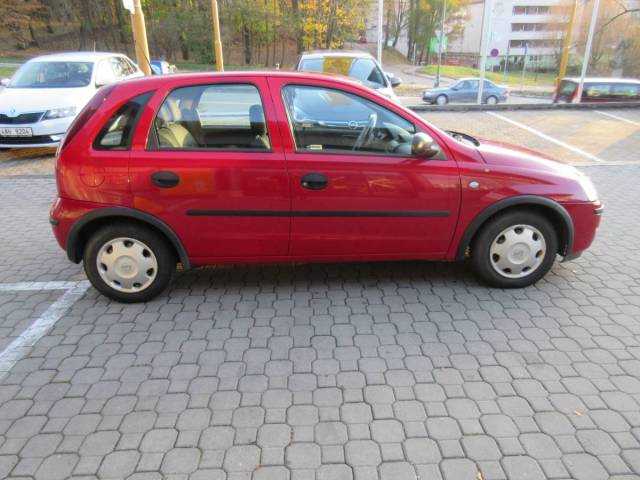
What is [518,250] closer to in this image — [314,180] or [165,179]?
[314,180]

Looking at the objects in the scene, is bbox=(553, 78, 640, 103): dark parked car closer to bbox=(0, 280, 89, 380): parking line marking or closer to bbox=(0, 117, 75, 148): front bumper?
bbox=(0, 117, 75, 148): front bumper

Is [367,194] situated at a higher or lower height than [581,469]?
higher

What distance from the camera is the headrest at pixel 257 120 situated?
134 inches

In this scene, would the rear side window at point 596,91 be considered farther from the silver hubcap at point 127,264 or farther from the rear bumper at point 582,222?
the silver hubcap at point 127,264

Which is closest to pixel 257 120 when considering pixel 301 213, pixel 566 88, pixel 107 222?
pixel 301 213

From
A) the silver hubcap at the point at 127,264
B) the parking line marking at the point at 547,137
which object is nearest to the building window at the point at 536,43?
the parking line marking at the point at 547,137

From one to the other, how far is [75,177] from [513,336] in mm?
3224

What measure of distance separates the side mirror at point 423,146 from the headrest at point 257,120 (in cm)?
107

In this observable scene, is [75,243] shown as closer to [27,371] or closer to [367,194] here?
[27,371]

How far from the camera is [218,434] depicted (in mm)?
2410

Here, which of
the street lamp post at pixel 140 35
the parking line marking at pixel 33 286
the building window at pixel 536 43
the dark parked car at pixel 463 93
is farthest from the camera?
the building window at pixel 536 43

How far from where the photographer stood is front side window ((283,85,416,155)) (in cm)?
343

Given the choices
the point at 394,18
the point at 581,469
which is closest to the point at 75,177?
the point at 581,469

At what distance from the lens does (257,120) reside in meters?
3.40
